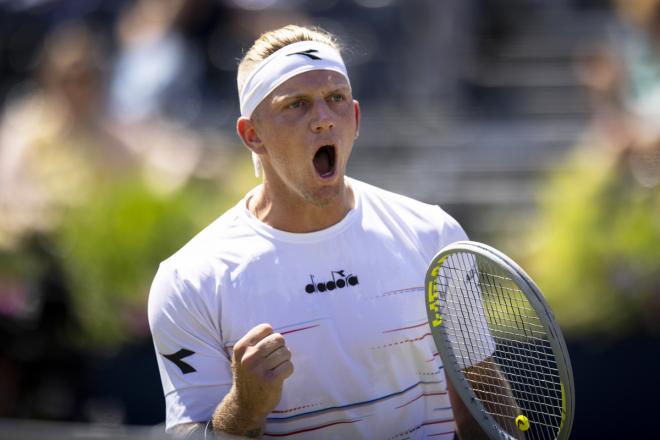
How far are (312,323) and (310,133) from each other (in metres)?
0.56

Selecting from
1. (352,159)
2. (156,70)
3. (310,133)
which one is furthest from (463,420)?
(156,70)

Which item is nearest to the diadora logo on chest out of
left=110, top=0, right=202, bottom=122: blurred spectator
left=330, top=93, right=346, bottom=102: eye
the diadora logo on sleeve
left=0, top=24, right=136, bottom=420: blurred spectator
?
the diadora logo on sleeve

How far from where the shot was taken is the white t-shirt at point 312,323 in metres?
3.73

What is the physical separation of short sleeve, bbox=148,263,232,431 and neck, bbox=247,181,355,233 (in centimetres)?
30

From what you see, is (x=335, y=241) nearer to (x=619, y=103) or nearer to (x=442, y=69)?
(x=619, y=103)

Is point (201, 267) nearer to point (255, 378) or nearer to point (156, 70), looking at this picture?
point (255, 378)

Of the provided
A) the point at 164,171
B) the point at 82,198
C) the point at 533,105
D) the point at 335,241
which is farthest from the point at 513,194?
the point at 335,241

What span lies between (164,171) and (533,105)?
2.76m

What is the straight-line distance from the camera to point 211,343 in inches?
147

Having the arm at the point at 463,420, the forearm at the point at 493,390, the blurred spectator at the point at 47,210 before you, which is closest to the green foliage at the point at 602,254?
the blurred spectator at the point at 47,210

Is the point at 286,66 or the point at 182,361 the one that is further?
the point at 286,66

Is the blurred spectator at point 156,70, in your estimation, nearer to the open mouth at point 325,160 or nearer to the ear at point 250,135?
the ear at point 250,135

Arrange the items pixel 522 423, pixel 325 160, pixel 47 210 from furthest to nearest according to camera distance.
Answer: pixel 47 210 < pixel 325 160 < pixel 522 423

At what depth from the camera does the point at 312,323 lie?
3760 millimetres
